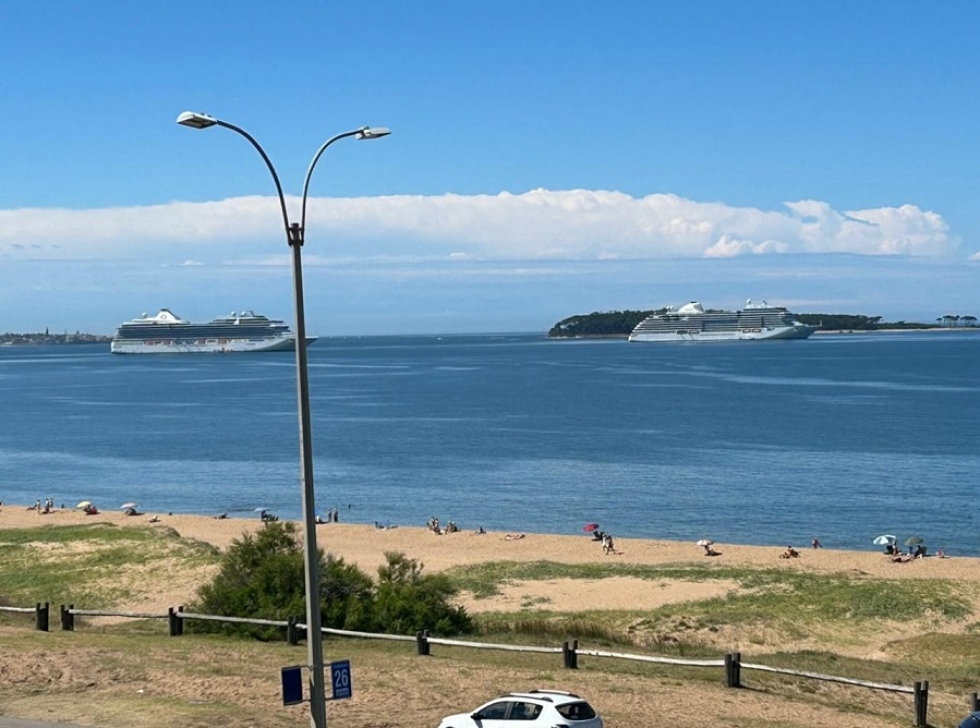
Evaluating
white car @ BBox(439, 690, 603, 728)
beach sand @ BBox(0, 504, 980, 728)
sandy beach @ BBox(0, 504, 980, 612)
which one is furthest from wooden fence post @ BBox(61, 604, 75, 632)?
white car @ BBox(439, 690, 603, 728)

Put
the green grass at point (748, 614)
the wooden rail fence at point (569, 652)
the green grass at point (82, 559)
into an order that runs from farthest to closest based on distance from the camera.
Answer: the green grass at point (82, 559)
the green grass at point (748, 614)
the wooden rail fence at point (569, 652)

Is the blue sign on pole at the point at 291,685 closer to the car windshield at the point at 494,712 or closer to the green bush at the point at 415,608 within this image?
the car windshield at the point at 494,712

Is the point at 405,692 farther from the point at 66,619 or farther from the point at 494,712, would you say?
the point at 66,619

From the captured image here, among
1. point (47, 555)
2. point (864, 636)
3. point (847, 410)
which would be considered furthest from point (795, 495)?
point (847, 410)

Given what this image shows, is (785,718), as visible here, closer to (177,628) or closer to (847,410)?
(177,628)

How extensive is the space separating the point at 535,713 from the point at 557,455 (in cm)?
5932

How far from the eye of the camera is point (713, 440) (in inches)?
3071

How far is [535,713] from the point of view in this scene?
12648 millimetres

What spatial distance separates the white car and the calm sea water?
33224 millimetres

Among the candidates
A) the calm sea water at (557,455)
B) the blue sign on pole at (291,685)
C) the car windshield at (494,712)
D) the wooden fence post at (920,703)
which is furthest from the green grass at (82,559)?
the wooden fence post at (920,703)

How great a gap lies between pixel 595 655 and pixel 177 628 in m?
7.77

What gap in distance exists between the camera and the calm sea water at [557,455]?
5109 cm

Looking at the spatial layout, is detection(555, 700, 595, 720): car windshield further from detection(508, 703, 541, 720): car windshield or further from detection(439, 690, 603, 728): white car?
detection(508, 703, 541, 720): car windshield

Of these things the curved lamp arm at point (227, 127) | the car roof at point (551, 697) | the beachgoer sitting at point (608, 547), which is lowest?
the beachgoer sitting at point (608, 547)
